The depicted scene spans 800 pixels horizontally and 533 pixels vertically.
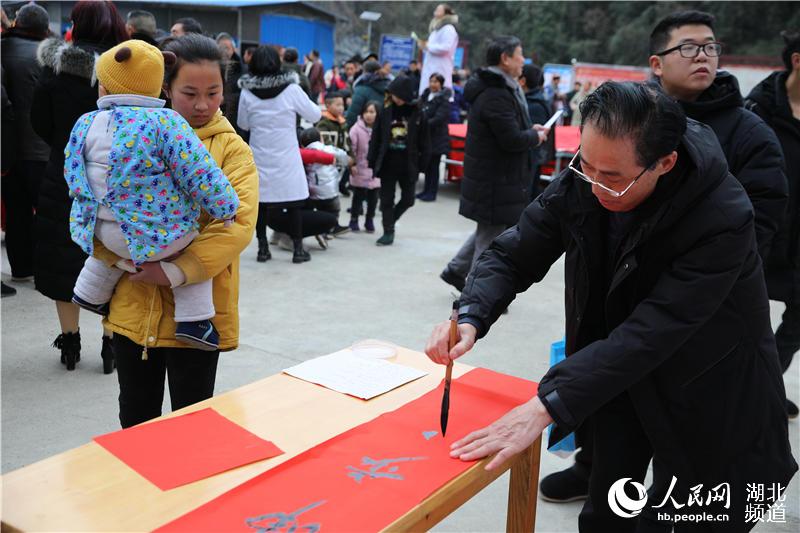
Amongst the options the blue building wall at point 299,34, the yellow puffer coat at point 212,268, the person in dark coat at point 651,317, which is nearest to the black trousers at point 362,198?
the yellow puffer coat at point 212,268

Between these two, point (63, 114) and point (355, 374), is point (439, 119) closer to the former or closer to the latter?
point (63, 114)

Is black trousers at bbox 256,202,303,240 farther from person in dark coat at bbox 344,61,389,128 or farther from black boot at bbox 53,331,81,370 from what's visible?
person in dark coat at bbox 344,61,389,128

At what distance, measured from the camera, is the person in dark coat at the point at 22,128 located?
448cm

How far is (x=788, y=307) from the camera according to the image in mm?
3438

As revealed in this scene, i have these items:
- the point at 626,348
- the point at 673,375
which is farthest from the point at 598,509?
the point at 626,348

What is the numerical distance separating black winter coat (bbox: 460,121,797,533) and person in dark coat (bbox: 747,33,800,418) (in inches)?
63.8

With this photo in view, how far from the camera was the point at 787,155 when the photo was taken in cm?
328

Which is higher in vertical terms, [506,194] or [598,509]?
[506,194]

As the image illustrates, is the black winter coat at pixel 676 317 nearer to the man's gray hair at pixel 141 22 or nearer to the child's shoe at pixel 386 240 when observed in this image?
the man's gray hair at pixel 141 22

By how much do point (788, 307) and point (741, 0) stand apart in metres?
25.8

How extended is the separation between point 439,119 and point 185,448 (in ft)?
24.9

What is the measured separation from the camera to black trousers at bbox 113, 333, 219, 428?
2.29 meters

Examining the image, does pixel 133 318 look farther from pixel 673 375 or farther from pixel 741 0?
pixel 741 0

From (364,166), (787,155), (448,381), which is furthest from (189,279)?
(364,166)
